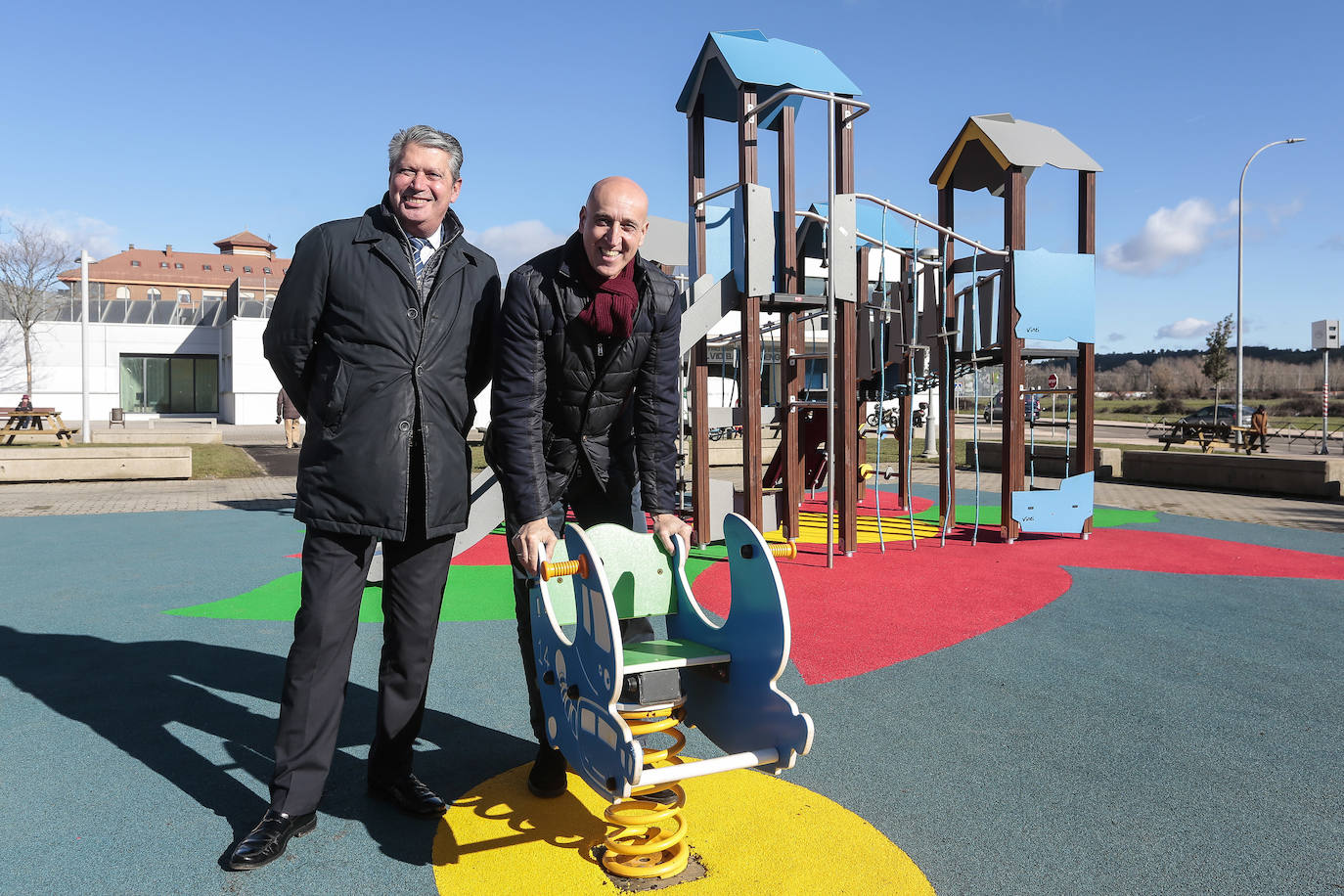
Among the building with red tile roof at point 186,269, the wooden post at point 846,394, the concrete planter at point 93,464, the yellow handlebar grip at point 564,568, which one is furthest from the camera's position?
the building with red tile roof at point 186,269

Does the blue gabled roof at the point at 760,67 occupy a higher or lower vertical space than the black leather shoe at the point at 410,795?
higher

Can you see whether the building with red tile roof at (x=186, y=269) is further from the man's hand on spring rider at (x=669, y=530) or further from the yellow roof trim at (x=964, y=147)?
the man's hand on spring rider at (x=669, y=530)

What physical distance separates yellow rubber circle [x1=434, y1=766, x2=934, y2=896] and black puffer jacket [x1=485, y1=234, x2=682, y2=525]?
3.33 feet

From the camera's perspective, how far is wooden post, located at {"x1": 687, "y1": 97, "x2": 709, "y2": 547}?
8250 millimetres

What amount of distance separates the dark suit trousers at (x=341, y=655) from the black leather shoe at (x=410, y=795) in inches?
1.6

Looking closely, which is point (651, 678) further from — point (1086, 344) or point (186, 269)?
point (186, 269)

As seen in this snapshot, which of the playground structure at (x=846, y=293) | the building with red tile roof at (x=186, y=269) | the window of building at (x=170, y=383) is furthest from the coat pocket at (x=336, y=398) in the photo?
the building with red tile roof at (x=186, y=269)

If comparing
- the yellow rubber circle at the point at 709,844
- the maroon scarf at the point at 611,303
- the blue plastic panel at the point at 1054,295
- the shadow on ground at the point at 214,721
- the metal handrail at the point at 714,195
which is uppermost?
the metal handrail at the point at 714,195

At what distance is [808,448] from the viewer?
11.1 m

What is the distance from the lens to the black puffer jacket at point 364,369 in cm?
273

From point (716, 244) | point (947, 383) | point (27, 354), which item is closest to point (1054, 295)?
point (947, 383)

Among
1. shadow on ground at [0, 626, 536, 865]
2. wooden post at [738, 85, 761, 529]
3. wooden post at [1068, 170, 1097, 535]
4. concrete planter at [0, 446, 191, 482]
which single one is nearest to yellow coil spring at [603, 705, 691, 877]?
shadow on ground at [0, 626, 536, 865]

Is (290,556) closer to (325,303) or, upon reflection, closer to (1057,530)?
(325,303)

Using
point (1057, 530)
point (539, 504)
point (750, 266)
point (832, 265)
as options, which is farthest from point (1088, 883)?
point (1057, 530)
